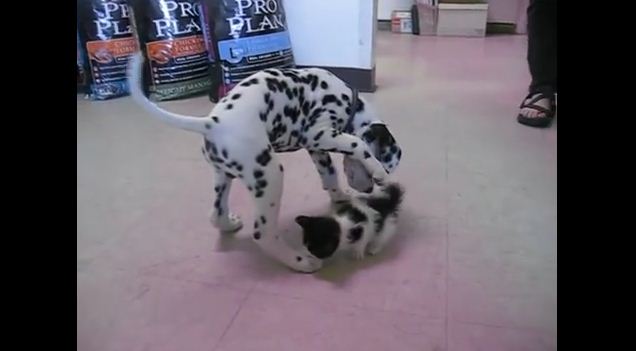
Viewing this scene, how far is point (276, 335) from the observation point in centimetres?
85

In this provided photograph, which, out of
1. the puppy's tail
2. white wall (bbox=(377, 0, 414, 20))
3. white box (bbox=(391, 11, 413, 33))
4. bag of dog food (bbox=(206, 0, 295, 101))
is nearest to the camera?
the puppy's tail

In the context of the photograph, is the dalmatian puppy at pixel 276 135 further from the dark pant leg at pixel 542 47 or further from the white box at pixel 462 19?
the white box at pixel 462 19

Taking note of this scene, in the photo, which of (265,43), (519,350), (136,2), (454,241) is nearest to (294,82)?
(454,241)

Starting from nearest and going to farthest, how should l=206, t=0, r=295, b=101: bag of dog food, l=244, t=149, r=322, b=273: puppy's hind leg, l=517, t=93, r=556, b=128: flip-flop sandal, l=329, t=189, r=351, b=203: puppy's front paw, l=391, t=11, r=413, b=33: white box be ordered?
l=244, t=149, r=322, b=273: puppy's hind leg, l=329, t=189, r=351, b=203: puppy's front paw, l=517, t=93, r=556, b=128: flip-flop sandal, l=206, t=0, r=295, b=101: bag of dog food, l=391, t=11, r=413, b=33: white box

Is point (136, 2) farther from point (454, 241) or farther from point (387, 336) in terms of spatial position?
point (387, 336)

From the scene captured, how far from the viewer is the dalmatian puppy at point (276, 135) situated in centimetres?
91

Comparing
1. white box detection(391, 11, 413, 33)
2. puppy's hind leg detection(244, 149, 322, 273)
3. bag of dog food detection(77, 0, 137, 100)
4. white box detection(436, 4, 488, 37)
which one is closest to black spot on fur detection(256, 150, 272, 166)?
puppy's hind leg detection(244, 149, 322, 273)

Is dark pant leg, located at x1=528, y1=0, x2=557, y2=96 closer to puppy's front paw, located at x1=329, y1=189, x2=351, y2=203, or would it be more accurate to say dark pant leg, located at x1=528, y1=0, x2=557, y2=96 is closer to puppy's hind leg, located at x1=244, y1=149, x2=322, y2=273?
puppy's front paw, located at x1=329, y1=189, x2=351, y2=203

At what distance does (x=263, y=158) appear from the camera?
3.02 feet

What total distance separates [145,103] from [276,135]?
9.4 inches

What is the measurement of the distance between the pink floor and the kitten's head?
41 mm

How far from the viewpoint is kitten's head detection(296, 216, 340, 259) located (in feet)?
3.26

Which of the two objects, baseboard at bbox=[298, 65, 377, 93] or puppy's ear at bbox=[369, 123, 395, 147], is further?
baseboard at bbox=[298, 65, 377, 93]

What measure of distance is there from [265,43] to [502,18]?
214 centimetres
